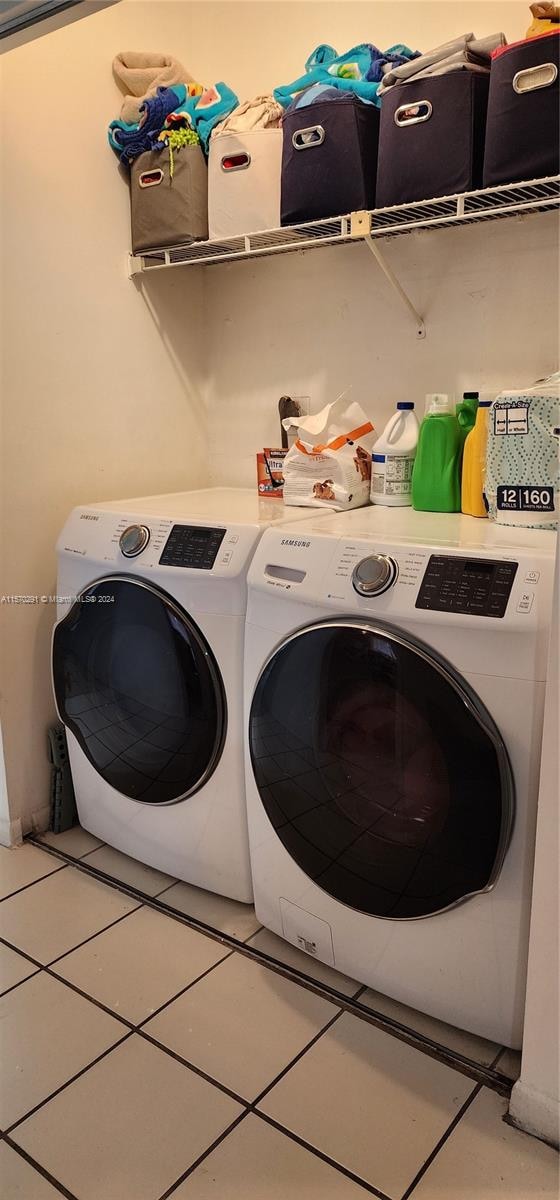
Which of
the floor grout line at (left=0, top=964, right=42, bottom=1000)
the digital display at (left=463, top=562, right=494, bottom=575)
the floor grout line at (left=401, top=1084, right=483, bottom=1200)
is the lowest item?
the floor grout line at (left=401, top=1084, right=483, bottom=1200)

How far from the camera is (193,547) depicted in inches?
65.6

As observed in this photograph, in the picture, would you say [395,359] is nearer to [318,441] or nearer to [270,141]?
[318,441]

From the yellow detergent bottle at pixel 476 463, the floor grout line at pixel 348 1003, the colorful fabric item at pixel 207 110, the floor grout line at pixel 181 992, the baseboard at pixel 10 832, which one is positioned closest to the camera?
the floor grout line at pixel 348 1003

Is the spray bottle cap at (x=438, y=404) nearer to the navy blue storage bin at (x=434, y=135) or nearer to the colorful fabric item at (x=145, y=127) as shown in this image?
the navy blue storage bin at (x=434, y=135)

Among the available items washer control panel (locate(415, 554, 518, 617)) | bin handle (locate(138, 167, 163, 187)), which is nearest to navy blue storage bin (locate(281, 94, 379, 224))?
bin handle (locate(138, 167, 163, 187))

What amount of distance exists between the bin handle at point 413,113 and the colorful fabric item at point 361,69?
156mm

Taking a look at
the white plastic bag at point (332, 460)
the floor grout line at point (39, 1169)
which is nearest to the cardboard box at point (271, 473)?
the white plastic bag at point (332, 460)


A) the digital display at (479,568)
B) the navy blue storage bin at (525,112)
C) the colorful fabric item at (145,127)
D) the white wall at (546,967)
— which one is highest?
the colorful fabric item at (145,127)

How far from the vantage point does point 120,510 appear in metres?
1.90

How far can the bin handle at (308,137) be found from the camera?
1699 mm

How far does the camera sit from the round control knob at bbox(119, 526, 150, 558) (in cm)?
175

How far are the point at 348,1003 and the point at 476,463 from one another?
119cm

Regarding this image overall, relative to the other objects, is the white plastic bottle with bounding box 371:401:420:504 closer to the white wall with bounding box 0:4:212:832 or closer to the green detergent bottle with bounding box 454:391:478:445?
the green detergent bottle with bounding box 454:391:478:445

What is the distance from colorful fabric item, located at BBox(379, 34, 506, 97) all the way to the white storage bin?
1.33 feet
